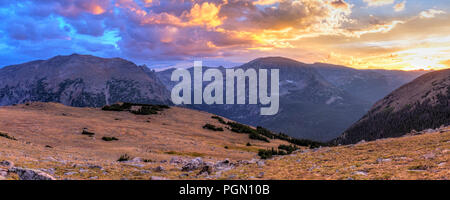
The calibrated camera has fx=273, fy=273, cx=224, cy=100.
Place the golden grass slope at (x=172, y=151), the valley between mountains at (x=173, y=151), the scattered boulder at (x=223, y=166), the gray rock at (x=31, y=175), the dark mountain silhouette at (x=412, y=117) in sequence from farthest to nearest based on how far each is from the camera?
1. the dark mountain silhouette at (x=412, y=117)
2. the scattered boulder at (x=223, y=166)
3. the golden grass slope at (x=172, y=151)
4. the valley between mountains at (x=173, y=151)
5. the gray rock at (x=31, y=175)

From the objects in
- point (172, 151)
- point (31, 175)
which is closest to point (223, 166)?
point (31, 175)

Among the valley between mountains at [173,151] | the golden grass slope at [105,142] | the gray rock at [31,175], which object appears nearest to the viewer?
the gray rock at [31,175]

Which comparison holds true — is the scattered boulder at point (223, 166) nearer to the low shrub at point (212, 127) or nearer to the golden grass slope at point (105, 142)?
the golden grass slope at point (105, 142)

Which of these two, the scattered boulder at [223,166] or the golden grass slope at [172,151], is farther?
the scattered boulder at [223,166]

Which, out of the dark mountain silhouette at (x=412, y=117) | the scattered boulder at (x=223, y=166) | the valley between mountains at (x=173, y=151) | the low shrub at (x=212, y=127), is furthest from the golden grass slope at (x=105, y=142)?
the dark mountain silhouette at (x=412, y=117)

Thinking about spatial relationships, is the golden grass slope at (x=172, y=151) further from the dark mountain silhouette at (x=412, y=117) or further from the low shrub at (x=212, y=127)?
the dark mountain silhouette at (x=412, y=117)

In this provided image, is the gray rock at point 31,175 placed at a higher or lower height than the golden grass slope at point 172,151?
higher

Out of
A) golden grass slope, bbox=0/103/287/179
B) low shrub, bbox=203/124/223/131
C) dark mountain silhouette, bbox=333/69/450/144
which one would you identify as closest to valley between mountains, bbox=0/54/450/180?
low shrub, bbox=203/124/223/131

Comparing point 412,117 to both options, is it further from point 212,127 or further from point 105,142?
point 105,142

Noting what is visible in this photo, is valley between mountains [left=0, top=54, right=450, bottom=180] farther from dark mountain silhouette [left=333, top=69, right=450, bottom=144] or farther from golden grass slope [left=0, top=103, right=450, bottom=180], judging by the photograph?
dark mountain silhouette [left=333, top=69, right=450, bottom=144]
